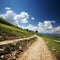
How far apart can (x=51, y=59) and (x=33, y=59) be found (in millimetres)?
3211

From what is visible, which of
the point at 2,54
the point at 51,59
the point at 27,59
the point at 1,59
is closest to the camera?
the point at 1,59

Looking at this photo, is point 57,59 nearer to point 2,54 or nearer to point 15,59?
point 15,59

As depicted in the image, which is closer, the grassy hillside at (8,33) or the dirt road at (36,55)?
the dirt road at (36,55)

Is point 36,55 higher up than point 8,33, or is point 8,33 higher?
point 8,33

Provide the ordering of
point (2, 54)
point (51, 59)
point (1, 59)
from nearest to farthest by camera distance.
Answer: point (1, 59) < point (2, 54) < point (51, 59)

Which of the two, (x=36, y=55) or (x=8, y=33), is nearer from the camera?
(x=36, y=55)

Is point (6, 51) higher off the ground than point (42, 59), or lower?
higher

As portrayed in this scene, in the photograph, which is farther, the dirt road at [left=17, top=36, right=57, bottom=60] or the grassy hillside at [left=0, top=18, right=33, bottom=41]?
the grassy hillside at [left=0, top=18, right=33, bottom=41]

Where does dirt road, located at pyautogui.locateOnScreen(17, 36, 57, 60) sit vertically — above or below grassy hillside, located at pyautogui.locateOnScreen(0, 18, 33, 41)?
below

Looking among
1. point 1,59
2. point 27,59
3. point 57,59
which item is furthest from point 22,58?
point 57,59

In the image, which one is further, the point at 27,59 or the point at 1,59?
the point at 27,59

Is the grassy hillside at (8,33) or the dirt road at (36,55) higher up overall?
the grassy hillside at (8,33)

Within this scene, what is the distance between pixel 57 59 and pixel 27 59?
528cm

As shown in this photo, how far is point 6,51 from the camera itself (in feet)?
67.8
